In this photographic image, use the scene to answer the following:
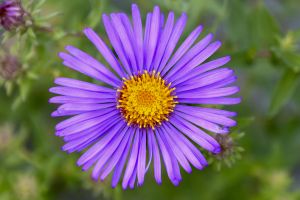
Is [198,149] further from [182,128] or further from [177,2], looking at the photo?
[177,2]

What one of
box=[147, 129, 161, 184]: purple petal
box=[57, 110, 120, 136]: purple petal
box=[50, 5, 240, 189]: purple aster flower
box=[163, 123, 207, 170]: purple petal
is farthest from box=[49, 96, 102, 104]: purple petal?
box=[163, 123, 207, 170]: purple petal

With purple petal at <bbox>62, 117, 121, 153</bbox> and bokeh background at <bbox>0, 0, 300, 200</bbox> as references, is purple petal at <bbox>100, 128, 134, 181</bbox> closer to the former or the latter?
purple petal at <bbox>62, 117, 121, 153</bbox>

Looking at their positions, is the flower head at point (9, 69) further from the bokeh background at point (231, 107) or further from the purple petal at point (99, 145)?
the purple petal at point (99, 145)

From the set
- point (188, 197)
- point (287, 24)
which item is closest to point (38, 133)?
point (188, 197)

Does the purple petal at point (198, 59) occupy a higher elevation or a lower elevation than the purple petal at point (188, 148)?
higher

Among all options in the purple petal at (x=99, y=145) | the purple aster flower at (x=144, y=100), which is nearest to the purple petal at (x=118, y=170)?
the purple aster flower at (x=144, y=100)

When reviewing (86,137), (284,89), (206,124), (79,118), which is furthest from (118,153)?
(284,89)
